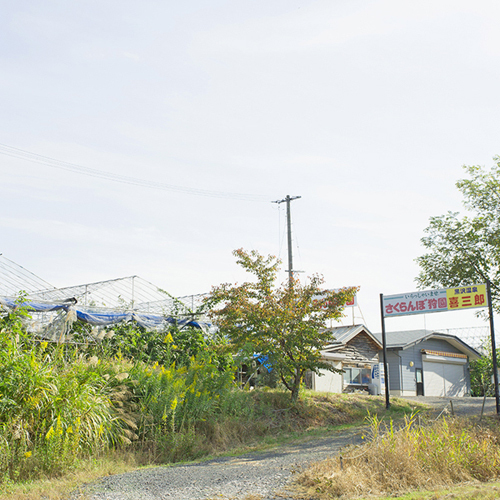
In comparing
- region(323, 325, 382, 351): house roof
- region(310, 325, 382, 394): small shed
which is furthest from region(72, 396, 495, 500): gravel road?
region(323, 325, 382, 351): house roof

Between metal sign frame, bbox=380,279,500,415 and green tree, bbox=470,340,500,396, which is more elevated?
metal sign frame, bbox=380,279,500,415

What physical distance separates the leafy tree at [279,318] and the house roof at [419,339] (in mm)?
14638

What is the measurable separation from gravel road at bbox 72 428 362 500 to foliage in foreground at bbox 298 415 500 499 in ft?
2.18

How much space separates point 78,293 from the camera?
19.2 meters

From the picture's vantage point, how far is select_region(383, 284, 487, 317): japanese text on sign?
720 inches

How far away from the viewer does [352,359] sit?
2823 cm

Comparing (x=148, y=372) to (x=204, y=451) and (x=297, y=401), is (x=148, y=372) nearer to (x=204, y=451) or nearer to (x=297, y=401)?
(x=204, y=451)

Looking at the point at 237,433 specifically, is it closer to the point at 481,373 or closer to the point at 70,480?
the point at 70,480

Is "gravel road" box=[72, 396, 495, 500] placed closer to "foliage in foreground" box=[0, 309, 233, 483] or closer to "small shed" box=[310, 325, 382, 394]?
"foliage in foreground" box=[0, 309, 233, 483]

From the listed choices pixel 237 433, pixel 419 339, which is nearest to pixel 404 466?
pixel 237 433

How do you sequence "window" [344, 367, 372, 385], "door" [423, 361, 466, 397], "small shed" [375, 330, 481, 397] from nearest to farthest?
1. "window" [344, 367, 372, 385]
2. "small shed" [375, 330, 481, 397]
3. "door" [423, 361, 466, 397]

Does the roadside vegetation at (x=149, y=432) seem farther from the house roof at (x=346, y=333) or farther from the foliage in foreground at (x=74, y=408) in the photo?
the house roof at (x=346, y=333)

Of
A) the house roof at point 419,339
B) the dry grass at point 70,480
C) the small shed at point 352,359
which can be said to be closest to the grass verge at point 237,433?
the dry grass at point 70,480

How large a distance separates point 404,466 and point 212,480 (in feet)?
9.72
